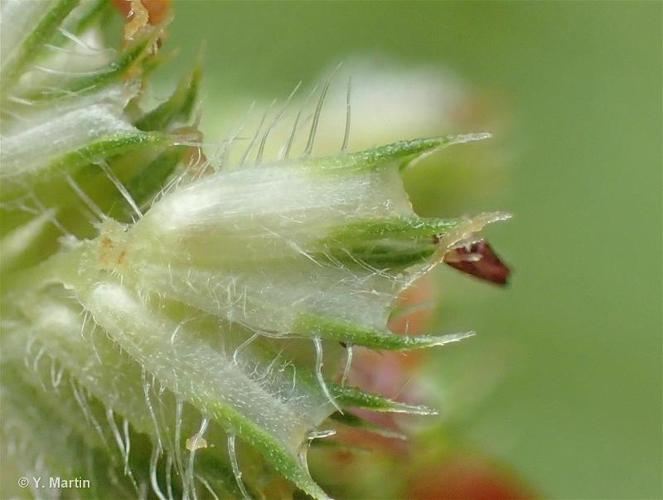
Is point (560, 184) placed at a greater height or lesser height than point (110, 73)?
lesser

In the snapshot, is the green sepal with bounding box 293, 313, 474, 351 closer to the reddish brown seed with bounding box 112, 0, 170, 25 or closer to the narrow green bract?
the narrow green bract

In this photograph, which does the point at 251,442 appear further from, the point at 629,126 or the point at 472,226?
the point at 629,126

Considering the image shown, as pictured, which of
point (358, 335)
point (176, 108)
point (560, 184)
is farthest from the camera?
point (560, 184)

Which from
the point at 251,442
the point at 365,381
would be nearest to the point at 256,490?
the point at 251,442

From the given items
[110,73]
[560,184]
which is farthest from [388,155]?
[560,184]

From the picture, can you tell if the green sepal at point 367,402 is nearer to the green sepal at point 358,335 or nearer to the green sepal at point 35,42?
the green sepal at point 358,335

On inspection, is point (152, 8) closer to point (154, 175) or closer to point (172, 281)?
point (154, 175)
